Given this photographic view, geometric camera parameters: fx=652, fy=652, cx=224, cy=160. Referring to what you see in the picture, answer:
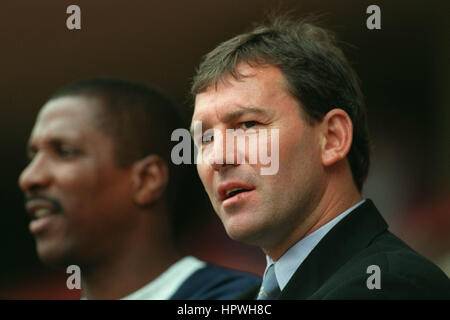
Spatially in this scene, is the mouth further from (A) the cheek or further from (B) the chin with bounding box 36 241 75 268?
(A) the cheek

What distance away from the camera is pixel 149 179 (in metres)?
2.05

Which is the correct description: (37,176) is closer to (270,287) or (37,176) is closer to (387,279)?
(270,287)

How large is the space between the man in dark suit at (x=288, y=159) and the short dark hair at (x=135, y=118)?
44 centimetres

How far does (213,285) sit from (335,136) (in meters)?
0.69

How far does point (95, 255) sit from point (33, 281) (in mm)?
976

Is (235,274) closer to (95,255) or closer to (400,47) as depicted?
(95,255)

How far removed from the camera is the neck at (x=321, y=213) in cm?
152

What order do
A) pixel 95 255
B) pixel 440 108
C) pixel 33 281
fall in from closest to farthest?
pixel 95 255 < pixel 33 281 < pixel 440 108

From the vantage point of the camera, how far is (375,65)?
10.5 feet

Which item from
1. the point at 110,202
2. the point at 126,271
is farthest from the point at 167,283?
the point at 110,202

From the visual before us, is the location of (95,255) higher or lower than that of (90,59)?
lower

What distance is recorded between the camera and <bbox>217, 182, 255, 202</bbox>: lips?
4.86ft
